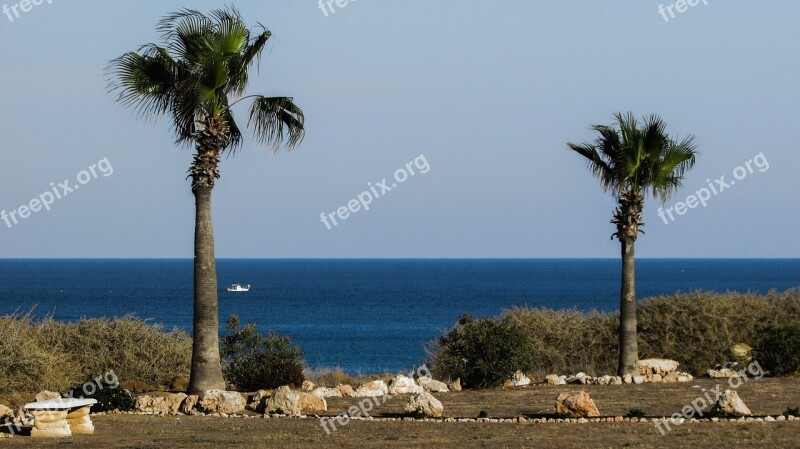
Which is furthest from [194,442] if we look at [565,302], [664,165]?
[565,302]

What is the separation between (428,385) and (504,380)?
6.16 feet

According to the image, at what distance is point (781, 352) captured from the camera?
2653cm

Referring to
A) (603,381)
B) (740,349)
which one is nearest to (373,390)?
(603,381)

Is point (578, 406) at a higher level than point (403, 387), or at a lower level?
higher

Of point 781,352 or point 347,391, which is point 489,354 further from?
point 781,352

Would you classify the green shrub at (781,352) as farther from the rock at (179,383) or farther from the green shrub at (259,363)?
the rock at (179,383)

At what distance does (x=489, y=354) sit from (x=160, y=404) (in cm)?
763

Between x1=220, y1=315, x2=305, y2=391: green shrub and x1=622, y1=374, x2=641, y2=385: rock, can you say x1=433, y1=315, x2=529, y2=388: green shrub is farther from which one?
x1=220, y1=315, x2=305, y2=391: green shrub

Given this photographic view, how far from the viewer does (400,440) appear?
655 inches

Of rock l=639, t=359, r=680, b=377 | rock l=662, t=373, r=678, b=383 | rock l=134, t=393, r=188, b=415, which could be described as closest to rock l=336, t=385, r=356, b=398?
rock l=134, t=393, r=188, b=415

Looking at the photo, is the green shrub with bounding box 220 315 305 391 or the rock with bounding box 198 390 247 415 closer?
the rock with bounding box 198 390 247 415

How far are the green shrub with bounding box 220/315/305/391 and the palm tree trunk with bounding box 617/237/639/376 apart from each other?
7.56 meters

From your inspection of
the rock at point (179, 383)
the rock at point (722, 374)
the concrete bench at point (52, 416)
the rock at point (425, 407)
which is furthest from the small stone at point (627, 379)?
the concrete bench at point (52, 416)

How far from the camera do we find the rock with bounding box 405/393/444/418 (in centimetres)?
1944
